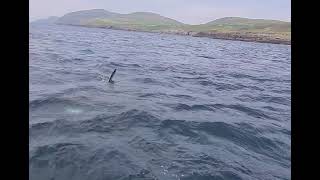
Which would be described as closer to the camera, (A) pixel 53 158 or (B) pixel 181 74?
(A) pixel 53 158

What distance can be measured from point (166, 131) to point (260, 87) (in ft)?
52.1

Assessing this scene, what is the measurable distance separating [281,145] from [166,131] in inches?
168

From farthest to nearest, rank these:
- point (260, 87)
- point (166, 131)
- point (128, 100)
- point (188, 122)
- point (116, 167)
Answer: point (260, 87), point (128, 100), point (188, 122), point (166, 131), point (116, 167)

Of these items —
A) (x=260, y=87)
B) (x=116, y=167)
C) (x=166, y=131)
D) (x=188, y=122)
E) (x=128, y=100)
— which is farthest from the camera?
(x=260, y=87)

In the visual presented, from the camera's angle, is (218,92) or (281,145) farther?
(218,92)

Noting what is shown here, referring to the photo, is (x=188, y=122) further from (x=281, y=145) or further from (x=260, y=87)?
(x=260, y=87)
